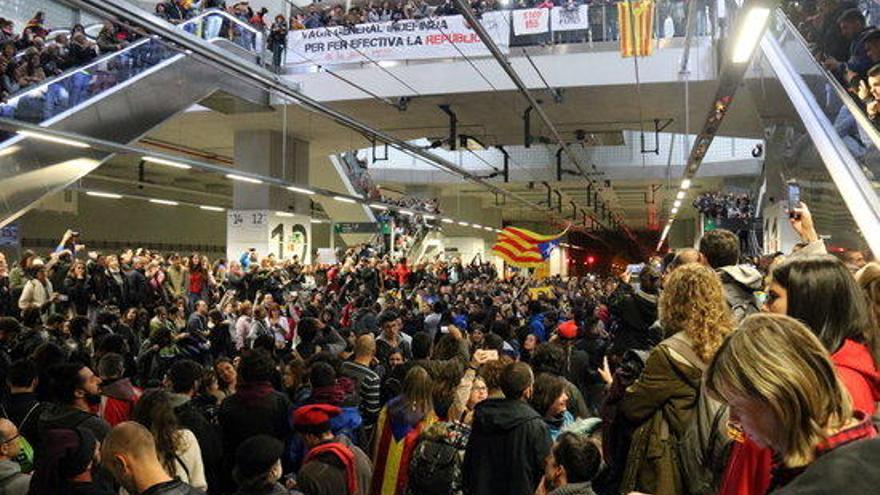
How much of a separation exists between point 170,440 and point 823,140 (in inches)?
242

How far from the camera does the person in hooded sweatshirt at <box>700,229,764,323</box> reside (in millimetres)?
3148

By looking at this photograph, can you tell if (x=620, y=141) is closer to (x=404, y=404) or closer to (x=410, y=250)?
(x=410, y=250)

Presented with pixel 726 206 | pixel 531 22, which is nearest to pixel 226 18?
pixel 531 22

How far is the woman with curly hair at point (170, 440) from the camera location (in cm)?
346

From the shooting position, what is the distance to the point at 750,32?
6320 mm

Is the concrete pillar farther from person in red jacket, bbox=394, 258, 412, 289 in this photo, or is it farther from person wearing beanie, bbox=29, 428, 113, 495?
person wearing beanie, bbox=29, 428, 113, 495

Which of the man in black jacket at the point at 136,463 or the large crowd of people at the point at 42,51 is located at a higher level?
the large crowd of people at the point at 42,51

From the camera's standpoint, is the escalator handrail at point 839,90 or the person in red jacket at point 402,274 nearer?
the escalator handrail at point 839,90

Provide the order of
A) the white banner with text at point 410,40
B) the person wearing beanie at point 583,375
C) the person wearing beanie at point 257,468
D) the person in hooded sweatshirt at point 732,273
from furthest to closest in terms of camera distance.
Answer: the white banner with text at point 410,40 < the person wearing beanie at point 583,375 < the person in hooded sweatshirt at point 732,273 < the person wearing beanie at point 257,468

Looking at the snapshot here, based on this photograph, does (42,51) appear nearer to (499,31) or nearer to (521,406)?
(499,31)

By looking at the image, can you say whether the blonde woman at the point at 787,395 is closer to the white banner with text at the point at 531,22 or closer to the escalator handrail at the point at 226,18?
the white banner with text at the point at 531,22

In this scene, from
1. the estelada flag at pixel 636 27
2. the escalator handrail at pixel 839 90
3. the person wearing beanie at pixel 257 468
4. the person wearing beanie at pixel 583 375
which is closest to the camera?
the person wearing beanie at pixel 257 468

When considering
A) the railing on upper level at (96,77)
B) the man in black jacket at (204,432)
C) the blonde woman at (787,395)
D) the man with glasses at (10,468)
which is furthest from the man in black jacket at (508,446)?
the railing on upper level at (96,77)

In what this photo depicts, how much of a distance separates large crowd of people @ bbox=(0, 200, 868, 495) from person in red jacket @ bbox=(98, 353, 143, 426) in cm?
1
